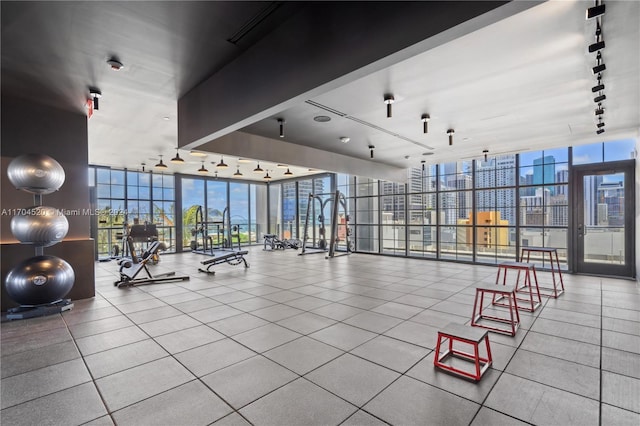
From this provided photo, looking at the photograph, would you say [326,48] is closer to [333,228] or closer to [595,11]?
[595,11]

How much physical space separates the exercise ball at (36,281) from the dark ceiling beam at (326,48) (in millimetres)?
3021

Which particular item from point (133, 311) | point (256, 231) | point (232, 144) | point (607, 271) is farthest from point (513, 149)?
point (256, 231)

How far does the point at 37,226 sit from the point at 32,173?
Answer: 2.38 feet

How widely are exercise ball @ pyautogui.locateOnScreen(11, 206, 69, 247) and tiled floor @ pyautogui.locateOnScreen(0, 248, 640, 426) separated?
1.12 metres

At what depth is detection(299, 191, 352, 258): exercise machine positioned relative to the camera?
10719mm

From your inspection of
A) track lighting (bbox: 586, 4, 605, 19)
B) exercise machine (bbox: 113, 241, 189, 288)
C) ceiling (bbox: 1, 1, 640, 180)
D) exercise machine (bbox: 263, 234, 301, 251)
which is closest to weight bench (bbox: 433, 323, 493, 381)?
ceiling (bbox: 1, 1, 640, 180)

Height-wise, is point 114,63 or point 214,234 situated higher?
point 114,63

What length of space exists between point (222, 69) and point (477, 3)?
2.98 metres

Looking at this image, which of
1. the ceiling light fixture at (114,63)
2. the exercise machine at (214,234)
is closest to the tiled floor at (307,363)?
the ceiling light fixture at (114,63)

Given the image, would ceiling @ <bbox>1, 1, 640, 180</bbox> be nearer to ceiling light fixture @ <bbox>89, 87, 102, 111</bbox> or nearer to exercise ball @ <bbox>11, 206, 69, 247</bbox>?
ceiling light fixture @ <bbox>89, 87, 102, 111</bbox>

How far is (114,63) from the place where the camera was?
3.49 meters

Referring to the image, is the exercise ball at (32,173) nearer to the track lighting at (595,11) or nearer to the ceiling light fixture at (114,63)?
the ceiling light fixture at (114,63)

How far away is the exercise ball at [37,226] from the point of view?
13.7ft

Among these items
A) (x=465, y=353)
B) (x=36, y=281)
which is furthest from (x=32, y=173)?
(x=465, y=353)
